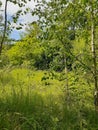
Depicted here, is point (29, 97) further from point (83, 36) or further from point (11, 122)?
point (83, 36)

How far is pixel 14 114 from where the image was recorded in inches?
255

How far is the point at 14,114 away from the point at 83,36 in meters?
2.43

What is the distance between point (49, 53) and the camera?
7633 mm

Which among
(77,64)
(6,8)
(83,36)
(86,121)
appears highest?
(6,8)

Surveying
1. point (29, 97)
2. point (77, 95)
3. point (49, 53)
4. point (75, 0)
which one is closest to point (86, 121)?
point (77, 95)

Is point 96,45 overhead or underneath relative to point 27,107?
overhead

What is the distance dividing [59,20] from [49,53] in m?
0.83

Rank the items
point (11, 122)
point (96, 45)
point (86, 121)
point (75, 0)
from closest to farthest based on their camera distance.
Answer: point (11, 122) → point (86, 121) → point (75, 0) → point (96, 45)

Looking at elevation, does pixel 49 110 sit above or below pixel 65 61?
below

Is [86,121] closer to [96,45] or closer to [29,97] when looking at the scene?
[29,97]

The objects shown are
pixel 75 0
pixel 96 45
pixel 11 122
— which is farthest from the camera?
pixel 96 45

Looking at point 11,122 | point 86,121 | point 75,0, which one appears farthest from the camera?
point 75,0

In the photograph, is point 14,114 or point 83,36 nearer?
point 14,114

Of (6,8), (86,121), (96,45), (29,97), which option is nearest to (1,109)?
(29,97)
